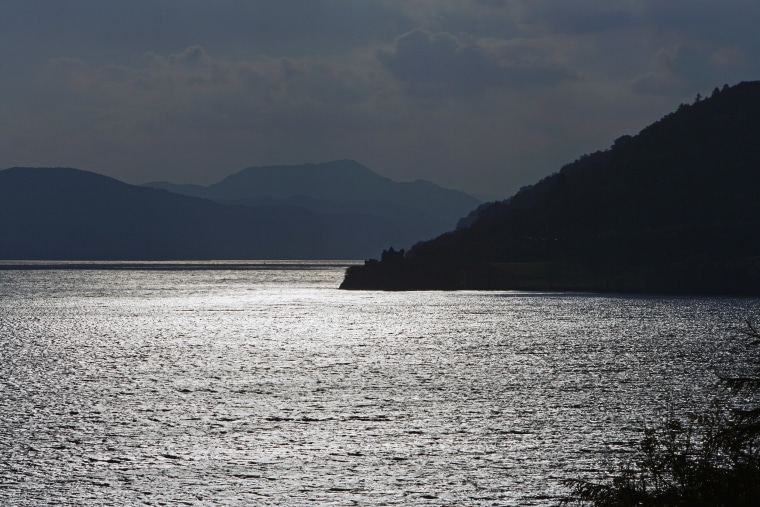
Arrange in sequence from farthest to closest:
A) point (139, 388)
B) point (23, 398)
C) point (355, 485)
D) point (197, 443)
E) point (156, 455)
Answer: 1. point (139, 388)
2. point (23, 398)
3. point (197, 443)
4. point (156, 455)
5. point (355, 485)

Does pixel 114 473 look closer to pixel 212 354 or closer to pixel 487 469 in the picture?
pixel 487 469

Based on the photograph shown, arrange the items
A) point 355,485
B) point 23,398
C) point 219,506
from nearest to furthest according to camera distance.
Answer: point 219,506, point 355,485, point 23,398

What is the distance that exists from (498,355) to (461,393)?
39.5 meters

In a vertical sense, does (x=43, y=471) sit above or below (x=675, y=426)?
below

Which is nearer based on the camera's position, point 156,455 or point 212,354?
point 156,455

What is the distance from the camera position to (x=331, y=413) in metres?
72.8

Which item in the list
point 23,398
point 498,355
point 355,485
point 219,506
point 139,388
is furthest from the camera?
point 498,355

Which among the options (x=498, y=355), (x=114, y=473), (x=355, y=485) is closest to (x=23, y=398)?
(x=114, y=473)

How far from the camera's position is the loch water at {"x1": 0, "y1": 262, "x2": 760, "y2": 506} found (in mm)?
49188

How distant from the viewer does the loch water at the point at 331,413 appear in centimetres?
4919

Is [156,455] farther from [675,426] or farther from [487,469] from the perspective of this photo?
[675,426]

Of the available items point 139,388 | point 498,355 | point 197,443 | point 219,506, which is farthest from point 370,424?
point 498,355

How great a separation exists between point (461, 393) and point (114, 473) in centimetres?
4168

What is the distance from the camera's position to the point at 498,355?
4882 inches
